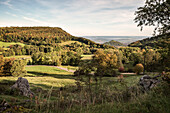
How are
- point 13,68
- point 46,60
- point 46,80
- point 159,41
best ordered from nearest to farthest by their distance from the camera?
point 159,41, point 46,80, point 13,68, point 46,60

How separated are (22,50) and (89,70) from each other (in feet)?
423

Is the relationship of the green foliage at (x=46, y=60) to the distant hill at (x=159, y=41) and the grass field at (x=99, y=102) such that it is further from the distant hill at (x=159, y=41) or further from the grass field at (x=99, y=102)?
the distant hill at (x=159, y=41)

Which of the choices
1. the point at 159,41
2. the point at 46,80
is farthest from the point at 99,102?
the point at 46,80

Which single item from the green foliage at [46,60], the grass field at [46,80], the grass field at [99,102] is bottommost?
the grass field at [46,80]

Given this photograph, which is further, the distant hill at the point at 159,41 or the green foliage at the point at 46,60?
the green foliage at the point at 46,60

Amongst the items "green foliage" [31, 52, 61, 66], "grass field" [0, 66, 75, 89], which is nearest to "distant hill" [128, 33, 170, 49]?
"grass field" [0, 66, 75, 89]

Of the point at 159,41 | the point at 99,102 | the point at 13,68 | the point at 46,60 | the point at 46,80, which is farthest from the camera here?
the point at 46,60

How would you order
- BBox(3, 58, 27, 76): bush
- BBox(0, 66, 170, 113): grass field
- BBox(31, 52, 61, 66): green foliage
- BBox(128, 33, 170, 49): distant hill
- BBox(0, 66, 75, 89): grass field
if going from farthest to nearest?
1. BBox(31, 52, 61, 66): green foliage
2. BBox(3, 58, 27, 76): bush
3. BBox(0, 66, 75, 89): grass field
4. BBox(128, 33, 170, 49): distant hill
5. BBox(0, 66, 170, 113): grass field

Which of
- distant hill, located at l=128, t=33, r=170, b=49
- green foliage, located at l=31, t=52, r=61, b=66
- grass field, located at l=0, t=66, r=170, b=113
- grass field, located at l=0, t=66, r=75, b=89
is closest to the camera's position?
grass field, located at l=0, t=66, r=170, b=113

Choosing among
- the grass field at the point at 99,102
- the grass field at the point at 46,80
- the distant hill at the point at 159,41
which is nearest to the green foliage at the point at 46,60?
the grass field at the point at 46,80

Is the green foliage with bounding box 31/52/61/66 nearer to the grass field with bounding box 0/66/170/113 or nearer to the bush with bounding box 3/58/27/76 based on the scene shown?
the bush with bounding box 3/58/27/76

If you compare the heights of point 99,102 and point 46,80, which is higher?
point 99,102

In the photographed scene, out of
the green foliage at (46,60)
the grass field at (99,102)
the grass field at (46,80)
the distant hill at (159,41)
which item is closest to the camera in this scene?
the grass field at (99,102)

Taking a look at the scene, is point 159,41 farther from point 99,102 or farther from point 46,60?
point 46,60
